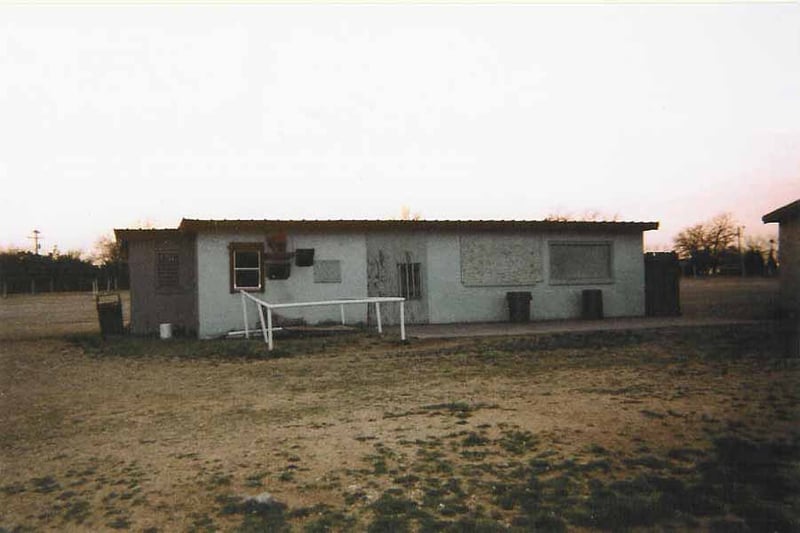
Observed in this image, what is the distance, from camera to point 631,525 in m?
3.59

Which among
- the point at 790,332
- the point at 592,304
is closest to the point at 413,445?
the point at 790,332

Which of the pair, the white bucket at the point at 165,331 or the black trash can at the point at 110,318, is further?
the black trash can at the point at 110,318

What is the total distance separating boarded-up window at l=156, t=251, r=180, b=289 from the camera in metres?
16.9

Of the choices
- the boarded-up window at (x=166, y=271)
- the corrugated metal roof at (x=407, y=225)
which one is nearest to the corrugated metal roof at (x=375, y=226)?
the corrugated metal roof at (x=407, y=225)

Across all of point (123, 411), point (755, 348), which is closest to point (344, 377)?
point (123, 411)

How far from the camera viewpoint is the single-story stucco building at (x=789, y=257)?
626 inches

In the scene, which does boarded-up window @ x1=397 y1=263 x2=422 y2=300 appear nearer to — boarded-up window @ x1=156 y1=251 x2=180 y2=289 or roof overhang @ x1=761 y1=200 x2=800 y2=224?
boarded-up window @ x1=156 y1=251 x2=180 y2=289

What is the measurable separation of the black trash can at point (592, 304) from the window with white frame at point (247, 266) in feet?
29.7

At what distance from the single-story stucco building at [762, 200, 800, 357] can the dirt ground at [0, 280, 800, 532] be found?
6.86 meters

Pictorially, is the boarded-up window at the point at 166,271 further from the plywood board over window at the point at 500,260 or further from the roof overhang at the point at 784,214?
the roof overhang at the point at 784,214

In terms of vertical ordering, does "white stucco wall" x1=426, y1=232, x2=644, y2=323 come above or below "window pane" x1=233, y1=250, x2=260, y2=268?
below

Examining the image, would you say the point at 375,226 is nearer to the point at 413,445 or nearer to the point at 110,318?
the point at 110,318

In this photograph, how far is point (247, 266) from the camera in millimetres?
15688

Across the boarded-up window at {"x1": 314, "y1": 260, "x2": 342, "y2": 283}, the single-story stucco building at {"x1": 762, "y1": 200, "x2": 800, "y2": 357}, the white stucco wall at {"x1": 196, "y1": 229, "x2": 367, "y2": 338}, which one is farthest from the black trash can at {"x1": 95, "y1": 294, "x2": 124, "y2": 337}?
the single-story stucco building at {"x1": 762, "y1": 200, "x2": 800, "y2": 357}
